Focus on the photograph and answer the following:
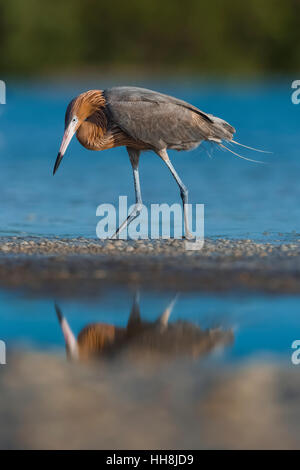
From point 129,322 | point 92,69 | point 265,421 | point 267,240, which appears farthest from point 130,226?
point 92,69

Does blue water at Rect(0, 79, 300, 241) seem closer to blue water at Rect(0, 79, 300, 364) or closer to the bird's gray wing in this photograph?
blue water at Rect(0, 79, 300, 364)

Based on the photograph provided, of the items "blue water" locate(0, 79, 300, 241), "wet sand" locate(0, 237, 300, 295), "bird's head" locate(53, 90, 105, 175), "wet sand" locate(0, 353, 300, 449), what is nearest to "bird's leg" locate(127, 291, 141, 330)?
"wet sand" locate(0, 237, 300, 295)

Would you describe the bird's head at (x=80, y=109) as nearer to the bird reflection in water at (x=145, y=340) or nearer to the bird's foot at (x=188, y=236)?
the bird's foot at (x=188, y=236)

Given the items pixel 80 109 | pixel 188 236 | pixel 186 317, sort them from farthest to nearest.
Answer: pixel 188 236 < pixel 80 109 < pixel 186 317

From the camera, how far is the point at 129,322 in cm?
582

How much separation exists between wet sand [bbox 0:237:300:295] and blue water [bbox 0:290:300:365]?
27 cm

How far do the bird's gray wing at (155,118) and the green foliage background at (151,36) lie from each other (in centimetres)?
3014

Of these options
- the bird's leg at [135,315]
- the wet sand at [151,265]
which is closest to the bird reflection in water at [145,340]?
the bird's leg at [135,315]

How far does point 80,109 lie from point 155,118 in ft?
2.29

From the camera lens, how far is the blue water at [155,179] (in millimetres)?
10297

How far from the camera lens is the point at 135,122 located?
8445 millimetres

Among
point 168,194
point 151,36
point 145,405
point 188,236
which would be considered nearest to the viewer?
point 145,405

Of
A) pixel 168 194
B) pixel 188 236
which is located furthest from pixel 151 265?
pixel 168 194

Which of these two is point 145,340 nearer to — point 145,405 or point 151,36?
point 145,405
